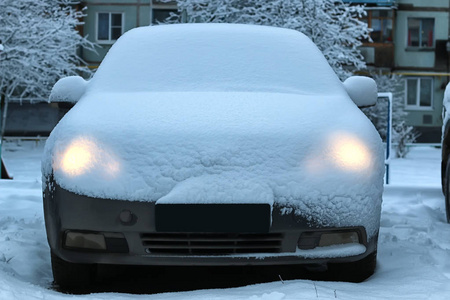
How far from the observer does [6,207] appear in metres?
6.26

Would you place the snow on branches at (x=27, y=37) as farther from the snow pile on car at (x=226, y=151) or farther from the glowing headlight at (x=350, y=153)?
the glowing headlight at (x=350, y=153)

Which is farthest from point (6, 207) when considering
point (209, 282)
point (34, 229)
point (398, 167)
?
point (398, 167)

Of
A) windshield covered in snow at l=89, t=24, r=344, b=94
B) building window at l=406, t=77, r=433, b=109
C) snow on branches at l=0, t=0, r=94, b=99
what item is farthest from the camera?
building window at l=406, t=77, r=433, b=109

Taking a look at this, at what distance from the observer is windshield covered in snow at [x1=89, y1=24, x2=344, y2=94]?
4102 millimetres

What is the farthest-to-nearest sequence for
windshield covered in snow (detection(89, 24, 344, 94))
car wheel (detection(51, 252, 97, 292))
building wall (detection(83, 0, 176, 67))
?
1. building wall (detection(83, 0, 176, 67))
2. windshield covered in snow (detection(89, 24, 344, 94))
3. car wheel (detection(51, 252, 97, 292))

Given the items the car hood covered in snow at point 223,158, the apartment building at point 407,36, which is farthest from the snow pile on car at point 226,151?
the apartment building at point 407,36

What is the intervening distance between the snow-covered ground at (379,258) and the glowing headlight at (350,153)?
53cm

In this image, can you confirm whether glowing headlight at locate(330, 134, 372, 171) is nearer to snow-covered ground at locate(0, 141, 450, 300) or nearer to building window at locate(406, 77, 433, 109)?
snow-covered ground at locate(0, 141, 450, 300)

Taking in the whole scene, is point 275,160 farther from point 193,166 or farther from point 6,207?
point 6,207

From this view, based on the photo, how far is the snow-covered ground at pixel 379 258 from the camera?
3.04m

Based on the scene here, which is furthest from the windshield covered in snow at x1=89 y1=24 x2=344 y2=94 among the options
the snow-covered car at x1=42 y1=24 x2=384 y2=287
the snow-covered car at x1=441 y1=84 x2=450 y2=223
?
the snow-covered car at x1=441 y1=84 x2=450 y2=223

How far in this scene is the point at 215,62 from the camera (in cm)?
432

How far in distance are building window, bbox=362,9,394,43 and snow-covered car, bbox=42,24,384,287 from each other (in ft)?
96.6

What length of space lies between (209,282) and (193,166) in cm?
87
